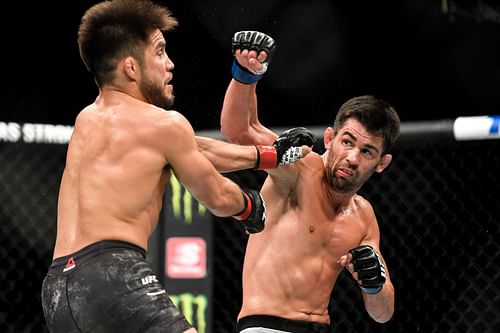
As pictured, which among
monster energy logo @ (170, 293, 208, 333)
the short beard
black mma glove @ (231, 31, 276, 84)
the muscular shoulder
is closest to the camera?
the muscular shoulder

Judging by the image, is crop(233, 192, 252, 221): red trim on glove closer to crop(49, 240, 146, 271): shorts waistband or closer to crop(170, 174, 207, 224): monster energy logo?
crop(49, 240, 146, 271): shorts waistband

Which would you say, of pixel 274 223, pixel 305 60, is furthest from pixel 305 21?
pixel 274 223

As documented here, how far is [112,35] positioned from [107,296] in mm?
604

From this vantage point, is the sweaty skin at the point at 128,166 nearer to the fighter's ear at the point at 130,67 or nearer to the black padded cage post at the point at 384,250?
the fighter's ear at the point at 130,67

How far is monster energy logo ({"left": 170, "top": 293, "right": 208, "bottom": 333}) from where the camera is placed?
8.58 feet

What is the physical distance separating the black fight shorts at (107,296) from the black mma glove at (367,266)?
65 centimetres

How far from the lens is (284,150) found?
83.7 inches

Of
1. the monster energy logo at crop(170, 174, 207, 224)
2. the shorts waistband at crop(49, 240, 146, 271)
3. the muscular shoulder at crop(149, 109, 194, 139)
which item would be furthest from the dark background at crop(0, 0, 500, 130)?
the shorts waistband at crop(49, 240, 146, 271)

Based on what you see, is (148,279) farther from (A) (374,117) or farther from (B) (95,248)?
(A) (374,117)

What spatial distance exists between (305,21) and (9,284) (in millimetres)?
3481

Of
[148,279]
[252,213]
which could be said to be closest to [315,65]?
[252,213]

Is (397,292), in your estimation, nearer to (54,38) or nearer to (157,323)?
(157,323)

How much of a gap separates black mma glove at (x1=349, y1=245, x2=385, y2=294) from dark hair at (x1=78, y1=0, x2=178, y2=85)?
795mm

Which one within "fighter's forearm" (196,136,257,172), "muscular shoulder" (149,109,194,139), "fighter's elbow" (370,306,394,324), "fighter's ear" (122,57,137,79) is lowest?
"fighter's elbow" (370,306,394,324)
